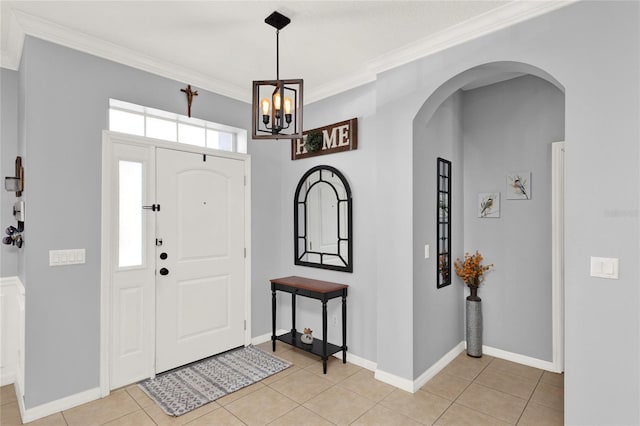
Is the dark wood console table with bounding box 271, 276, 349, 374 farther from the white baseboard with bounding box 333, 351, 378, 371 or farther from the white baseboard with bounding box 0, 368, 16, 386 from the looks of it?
the white baseboard with bounding box 0, 368, 16, 386

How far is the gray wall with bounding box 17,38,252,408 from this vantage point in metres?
2.46

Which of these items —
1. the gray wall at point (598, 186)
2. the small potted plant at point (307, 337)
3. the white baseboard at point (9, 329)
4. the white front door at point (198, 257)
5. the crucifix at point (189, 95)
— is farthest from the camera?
the small potted plant at point (307, 337)

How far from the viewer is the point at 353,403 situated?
2.66 m

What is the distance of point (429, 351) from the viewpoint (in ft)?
10.1

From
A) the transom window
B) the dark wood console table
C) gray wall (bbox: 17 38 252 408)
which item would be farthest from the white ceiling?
the dark wood console table

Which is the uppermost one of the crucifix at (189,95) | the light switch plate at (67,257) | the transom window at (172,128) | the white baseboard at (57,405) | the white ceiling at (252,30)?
the white ceiling at (252,30)

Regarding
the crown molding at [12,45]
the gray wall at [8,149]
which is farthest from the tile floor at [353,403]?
the crown molding at [12,45]

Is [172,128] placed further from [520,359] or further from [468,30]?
[520,359]

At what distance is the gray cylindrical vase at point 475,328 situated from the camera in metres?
3.48

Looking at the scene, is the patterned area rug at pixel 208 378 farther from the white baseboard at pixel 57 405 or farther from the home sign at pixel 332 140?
the home sign at pixel 332 140

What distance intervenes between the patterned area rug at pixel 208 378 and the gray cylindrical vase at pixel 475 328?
188 cm

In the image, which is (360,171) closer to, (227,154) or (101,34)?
(227,154)

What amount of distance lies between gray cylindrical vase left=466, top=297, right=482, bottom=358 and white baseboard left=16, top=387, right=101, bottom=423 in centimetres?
341

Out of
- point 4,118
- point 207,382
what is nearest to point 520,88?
point 207,382
